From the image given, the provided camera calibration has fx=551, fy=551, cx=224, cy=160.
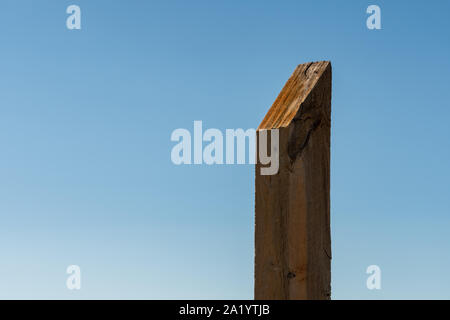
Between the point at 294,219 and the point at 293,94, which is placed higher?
the point at 293,94

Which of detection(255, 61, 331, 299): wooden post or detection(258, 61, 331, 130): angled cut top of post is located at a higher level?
detection(258, 61, 331, 130): angled cut top of post

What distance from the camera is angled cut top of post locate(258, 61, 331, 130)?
227cm

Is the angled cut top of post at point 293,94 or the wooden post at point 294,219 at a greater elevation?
the angled cut top of post at point 293,94

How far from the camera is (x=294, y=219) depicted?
2.21m

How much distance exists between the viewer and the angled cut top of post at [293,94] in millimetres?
2270

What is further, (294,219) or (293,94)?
(293,94)

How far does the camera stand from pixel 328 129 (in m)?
2.33

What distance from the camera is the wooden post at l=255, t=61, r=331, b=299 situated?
7.25ft

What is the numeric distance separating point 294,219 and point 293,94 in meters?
0.55
